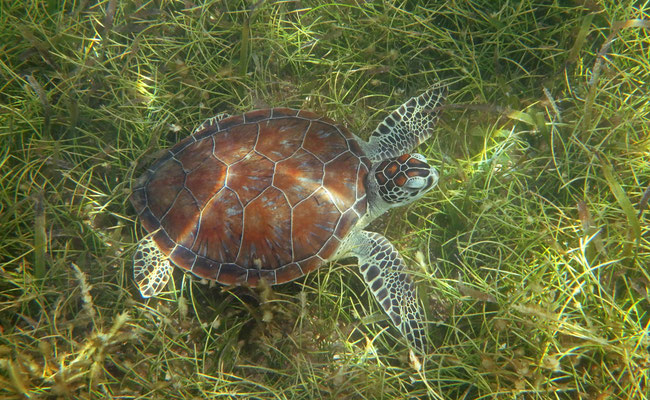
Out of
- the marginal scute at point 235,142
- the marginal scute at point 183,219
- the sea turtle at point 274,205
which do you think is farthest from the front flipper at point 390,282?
the marginal scute at point 183,219

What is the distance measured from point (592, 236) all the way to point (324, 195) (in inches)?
74.6

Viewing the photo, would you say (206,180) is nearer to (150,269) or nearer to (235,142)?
(235,142)

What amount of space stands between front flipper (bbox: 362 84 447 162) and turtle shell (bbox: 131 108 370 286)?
41 cm

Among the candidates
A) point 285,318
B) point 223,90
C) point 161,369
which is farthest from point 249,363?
point 223,90

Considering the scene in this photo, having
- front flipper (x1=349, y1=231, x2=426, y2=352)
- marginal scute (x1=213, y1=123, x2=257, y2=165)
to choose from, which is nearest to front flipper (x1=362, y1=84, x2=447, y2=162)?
front flipper (x1=349, y1=231, x2=426, y2=352)

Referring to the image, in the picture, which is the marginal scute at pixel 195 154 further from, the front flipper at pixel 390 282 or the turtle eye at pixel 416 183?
the turtle eye at pixel 416 183

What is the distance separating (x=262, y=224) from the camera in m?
2.48

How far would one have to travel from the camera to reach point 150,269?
8.83 feet

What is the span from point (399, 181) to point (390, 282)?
82cm

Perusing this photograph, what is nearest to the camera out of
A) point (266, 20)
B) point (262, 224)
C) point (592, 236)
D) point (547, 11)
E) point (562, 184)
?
point (592, 236)

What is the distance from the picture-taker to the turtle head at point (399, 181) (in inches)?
101

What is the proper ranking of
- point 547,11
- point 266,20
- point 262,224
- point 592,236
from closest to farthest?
point 592,236
point 262,224
point 547,11
point 266,20

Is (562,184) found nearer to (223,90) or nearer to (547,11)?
(547,11)

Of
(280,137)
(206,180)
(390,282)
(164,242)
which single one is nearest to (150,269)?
(164,242)
